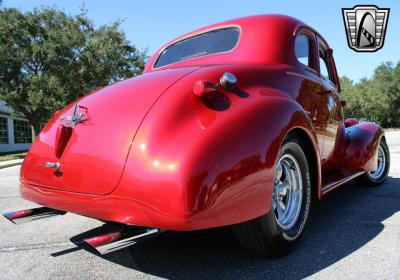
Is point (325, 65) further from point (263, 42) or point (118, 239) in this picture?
point (118, 239)

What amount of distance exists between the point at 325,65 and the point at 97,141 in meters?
2.95

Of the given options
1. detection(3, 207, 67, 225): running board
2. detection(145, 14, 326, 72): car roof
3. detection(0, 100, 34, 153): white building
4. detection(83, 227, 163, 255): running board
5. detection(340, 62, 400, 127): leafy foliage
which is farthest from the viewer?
detection(340, 62, 400, 127): leafy foliage

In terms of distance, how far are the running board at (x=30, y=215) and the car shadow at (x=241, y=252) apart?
0.44 metres

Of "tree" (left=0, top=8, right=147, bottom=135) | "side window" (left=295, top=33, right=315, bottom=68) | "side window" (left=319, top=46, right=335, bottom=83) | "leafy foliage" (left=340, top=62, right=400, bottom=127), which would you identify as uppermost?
"side window" (left=295, top=33, right=315, bottom=68)

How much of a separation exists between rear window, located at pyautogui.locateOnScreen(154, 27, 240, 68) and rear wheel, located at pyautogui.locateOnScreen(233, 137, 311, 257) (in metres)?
1.21

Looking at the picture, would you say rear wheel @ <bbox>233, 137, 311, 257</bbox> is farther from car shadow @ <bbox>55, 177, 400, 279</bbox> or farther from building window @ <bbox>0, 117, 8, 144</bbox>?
building window @ <bbox>0, 117, 8, 144</bbox>

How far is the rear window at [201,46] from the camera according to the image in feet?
11.7

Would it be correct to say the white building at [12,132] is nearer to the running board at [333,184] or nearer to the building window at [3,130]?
the building window at [3,130]

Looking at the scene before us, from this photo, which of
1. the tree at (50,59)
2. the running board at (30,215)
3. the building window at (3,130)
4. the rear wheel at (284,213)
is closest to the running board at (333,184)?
the rear wheel at (284,213)

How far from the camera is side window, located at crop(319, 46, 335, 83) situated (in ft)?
13.6

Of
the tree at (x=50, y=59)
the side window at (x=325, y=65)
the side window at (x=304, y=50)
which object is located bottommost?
the tree at (x=50, y=59)

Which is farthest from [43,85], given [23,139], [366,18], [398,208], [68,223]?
[398,208]

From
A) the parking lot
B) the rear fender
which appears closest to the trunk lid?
the parking lot

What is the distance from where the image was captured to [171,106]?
2348 millimetres
